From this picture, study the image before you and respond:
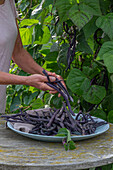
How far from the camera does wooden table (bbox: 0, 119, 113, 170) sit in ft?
1.88

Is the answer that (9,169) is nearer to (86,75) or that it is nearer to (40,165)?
(40,165)

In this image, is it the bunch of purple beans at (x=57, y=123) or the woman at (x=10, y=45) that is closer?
Result: the bunch of purple beans at (x=57, y=123)

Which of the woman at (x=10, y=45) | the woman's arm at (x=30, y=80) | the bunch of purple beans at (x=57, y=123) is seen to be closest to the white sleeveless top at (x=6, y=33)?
the woman at (x=10, y=45)

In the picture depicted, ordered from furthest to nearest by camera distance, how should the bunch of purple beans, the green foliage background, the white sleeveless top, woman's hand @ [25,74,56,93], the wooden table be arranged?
1. the white sleeveless top
2. the green foliage background
3. woman's hand @ [25,74,56,93]
4. the bunch of purple beans
5. the wooden table

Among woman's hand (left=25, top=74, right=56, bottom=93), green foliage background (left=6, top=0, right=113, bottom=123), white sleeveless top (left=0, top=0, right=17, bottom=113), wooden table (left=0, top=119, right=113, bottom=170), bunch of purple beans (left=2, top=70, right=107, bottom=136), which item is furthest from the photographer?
white sleeveless top (left=0, top=0, right=17, bottom=113)

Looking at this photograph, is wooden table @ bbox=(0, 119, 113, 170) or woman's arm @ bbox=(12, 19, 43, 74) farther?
woman's arm @ bbox=(12, 19, 43, 74)

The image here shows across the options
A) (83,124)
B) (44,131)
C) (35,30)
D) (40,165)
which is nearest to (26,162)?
(40,165)

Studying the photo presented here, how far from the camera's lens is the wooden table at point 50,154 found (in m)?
0.57

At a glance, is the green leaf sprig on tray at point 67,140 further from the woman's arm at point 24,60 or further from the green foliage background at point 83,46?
the woman's arm at point 24,60

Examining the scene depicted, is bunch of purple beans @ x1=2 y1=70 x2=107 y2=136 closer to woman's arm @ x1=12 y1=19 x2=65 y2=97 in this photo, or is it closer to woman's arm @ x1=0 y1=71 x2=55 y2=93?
woman's arm @ x1=0 y1=71 x2=55 y2=93

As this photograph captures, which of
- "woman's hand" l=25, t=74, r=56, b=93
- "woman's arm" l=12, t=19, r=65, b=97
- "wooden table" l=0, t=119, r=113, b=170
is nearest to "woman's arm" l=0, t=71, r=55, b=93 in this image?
"woman's hand" l=25, t=74, r=56, b=93

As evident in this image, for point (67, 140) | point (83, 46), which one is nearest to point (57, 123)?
point (67, 140)

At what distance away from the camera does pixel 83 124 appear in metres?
0.79

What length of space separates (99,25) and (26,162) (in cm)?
62
